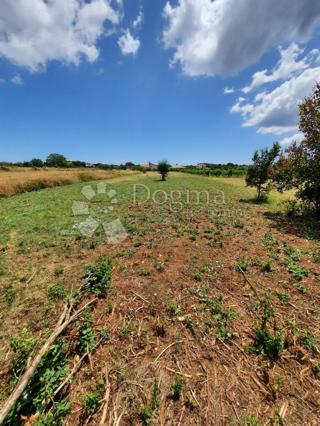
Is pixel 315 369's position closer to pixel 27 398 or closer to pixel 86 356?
pixel 86 356

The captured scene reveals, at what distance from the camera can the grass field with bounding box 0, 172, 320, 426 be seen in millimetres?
2256

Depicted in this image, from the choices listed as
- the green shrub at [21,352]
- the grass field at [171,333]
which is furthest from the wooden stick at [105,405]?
the green shrub at [21,352]

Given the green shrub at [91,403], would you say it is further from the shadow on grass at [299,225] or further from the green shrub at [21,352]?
the shadow on grass at [299,225]

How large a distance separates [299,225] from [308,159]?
311 cm

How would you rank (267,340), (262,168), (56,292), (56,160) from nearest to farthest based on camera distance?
(267,340), (56,292), (262,168), (56,160)

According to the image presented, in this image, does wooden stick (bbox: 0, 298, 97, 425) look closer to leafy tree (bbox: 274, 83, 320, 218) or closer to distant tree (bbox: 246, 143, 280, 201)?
leafy tree (bbox: 274, 83, 320, 218)

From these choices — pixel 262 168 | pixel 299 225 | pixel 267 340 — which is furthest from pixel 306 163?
pixel 267 340

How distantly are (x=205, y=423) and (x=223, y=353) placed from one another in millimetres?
862

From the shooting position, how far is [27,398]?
Result: 7.42 feet

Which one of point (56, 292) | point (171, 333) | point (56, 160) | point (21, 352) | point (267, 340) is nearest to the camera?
point (21, 352)

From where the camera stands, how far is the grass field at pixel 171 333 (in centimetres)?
226

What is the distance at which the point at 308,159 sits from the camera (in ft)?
30.5

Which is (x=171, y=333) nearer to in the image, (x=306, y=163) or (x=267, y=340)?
(x=267, y=340)

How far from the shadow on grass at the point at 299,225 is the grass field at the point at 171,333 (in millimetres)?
1081
